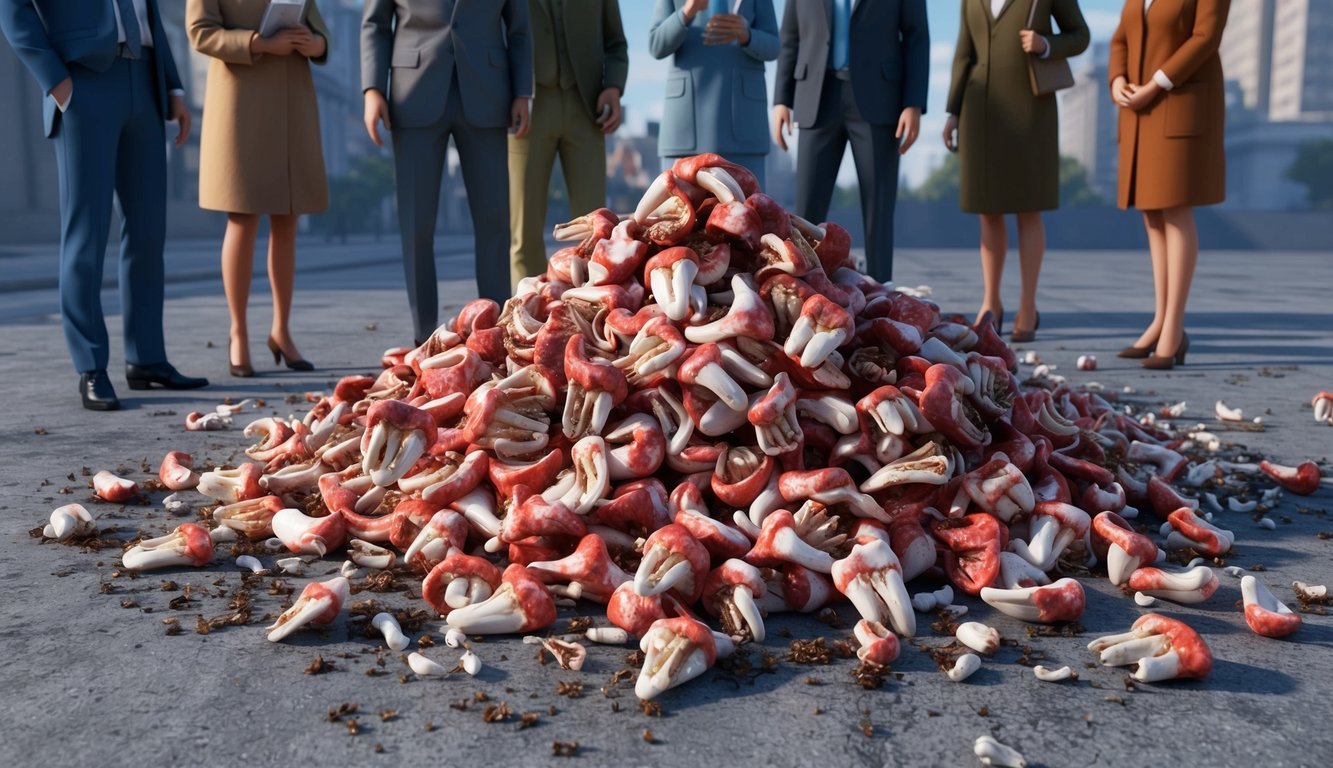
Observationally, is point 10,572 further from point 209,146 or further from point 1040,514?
point 209,146

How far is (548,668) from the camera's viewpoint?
2.01m

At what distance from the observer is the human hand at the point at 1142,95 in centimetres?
581

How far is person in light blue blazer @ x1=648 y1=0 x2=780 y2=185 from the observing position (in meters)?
5.80

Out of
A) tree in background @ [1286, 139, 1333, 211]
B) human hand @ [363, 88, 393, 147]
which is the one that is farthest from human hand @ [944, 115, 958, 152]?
tree in background @ [1286, 139, 1333, 211]

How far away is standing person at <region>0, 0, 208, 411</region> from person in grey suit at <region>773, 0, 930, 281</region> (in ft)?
9.82

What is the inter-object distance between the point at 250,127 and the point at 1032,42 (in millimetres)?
4159

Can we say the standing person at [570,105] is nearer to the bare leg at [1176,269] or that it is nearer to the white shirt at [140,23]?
the white shirt at [140,23]

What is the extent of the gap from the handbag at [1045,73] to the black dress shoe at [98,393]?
5.01 m

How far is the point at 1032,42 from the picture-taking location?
633cm

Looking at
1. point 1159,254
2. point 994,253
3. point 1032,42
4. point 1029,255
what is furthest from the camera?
point 994,253

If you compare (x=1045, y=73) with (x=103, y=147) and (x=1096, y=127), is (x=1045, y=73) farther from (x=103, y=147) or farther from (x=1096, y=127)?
(x=1096, y=127)

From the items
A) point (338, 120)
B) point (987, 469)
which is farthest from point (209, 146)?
point (338, 120)

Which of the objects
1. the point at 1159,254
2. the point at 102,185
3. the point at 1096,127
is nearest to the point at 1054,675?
the point at 102,185

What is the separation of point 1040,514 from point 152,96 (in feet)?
13.3
